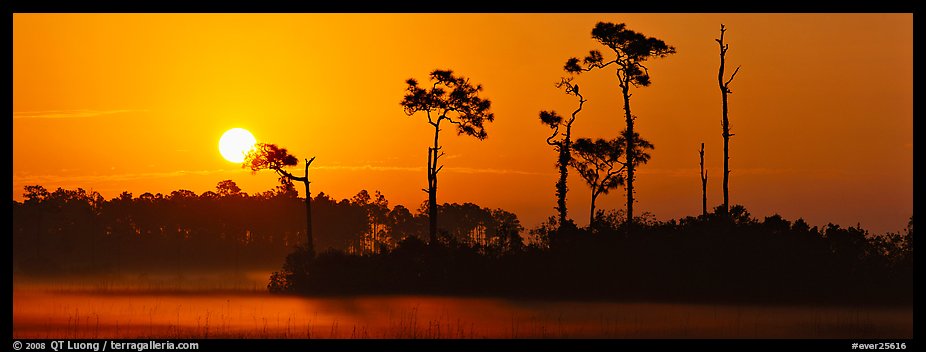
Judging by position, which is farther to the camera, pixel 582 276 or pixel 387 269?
pixel 387 269

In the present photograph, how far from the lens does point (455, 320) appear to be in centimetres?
4625

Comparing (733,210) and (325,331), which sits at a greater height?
(733,210)

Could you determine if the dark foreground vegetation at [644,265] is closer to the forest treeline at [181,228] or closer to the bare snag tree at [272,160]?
the bare snag tree at [272,160]

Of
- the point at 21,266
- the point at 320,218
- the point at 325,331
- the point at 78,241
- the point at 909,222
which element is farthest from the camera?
the point at 320,218

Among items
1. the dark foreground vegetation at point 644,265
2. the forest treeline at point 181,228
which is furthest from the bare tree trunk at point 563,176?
the forest treeline at point 181,228

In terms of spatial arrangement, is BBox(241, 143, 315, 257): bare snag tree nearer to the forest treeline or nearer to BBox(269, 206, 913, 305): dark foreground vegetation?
BBox(269, 206, 913, 305): dark foreground vegetation

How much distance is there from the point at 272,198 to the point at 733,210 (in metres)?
110

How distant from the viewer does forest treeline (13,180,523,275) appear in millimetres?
137375

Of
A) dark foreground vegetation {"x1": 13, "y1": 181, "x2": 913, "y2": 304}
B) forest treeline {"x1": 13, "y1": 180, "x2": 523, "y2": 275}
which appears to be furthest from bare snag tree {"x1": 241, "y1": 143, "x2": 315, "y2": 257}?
forest treeline {"x1": 13, "y1": 180, "x2": 523, "y2": 275}

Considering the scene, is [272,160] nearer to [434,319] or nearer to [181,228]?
[434,319]

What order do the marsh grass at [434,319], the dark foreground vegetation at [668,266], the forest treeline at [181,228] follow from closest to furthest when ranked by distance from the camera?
the marsh grass at [434,319]
the dark foreground vegetation at [668,266]
the forest treeline at [181,228]

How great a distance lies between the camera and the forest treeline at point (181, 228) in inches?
5408

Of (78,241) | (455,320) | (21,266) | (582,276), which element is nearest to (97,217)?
(78,241)

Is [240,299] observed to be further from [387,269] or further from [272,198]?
[272,198]
